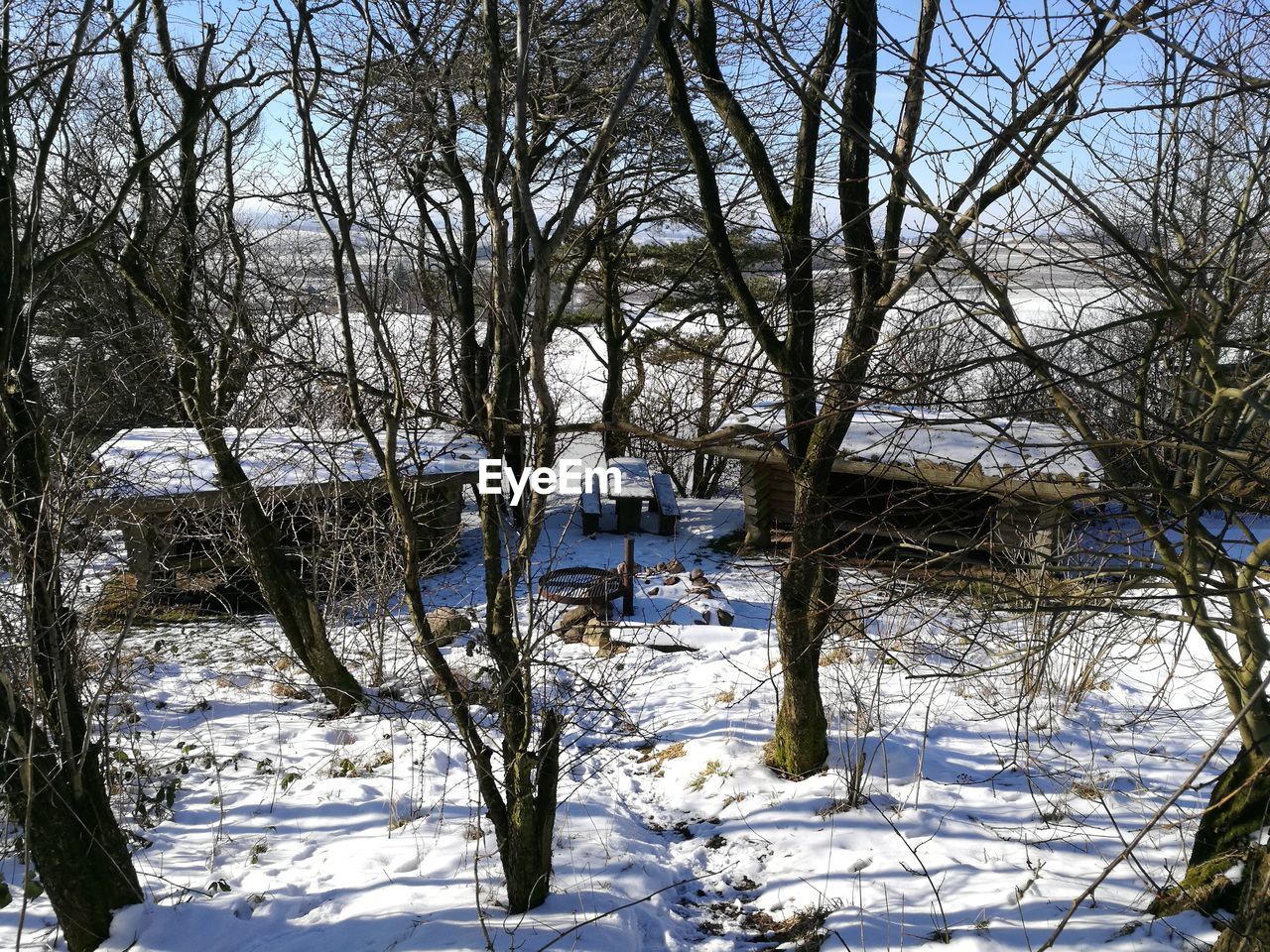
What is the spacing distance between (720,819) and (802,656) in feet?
3.47

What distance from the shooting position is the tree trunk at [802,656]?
4.49 metres

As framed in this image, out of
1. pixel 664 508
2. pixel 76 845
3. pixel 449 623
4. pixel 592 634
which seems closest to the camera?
pixel 76 845

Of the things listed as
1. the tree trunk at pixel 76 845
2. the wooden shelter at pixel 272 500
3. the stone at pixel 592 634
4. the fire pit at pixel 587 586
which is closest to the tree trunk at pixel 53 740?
the tree trunk at pixel 76 845

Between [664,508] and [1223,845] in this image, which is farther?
[664,508]

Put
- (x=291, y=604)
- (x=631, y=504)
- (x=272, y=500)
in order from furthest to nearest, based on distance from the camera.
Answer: (x=631, y=504) → (x=272, y=500) → (x=291, y=604)

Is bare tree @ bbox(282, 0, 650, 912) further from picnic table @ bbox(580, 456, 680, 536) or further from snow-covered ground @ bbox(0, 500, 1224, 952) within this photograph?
picnic table @ bbox(580, 456, 680, 536)

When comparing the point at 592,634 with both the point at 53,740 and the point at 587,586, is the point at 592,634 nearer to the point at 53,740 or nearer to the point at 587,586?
the point at 587,586

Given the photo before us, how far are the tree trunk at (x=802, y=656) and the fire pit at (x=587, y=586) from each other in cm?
336

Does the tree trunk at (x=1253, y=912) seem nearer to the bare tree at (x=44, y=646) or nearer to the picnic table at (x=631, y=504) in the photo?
the bare tree at (x=44, y=646)

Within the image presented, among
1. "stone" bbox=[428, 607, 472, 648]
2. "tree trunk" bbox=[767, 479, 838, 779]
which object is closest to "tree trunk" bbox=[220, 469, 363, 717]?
"stone" bbox=[428, 607, 472, 648]

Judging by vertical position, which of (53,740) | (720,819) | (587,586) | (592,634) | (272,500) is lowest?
(720,819)

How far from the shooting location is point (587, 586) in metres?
8.66

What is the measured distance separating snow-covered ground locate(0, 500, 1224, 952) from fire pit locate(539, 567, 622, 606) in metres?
1.96

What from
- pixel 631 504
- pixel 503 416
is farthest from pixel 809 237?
pixel 631 504
